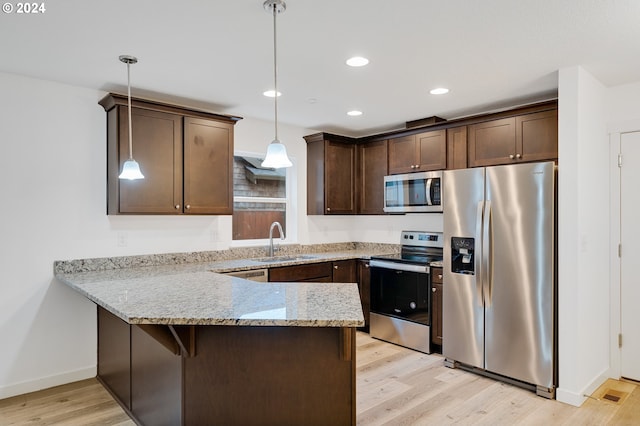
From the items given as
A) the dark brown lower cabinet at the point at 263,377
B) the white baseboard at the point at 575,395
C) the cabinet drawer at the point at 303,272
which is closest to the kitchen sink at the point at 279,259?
the cabinet drawer at the point at 303,272

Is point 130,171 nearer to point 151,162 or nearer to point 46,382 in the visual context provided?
point 151,162

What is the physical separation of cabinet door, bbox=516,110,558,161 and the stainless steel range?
4.23 feet

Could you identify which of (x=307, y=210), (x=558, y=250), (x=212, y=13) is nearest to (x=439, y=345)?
(x=558, y=250)

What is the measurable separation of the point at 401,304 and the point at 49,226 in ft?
10.3

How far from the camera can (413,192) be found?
13.9 feet

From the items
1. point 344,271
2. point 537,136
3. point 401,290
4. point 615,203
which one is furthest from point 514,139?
point 344,271

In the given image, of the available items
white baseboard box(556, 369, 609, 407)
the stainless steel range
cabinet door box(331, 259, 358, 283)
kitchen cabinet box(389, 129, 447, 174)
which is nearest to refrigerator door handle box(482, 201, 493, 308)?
the stainless steel range

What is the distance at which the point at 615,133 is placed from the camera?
3.28 meters

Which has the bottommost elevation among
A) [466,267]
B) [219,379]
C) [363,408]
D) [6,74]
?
[363,408]

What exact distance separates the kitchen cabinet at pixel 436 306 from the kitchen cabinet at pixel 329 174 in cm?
148

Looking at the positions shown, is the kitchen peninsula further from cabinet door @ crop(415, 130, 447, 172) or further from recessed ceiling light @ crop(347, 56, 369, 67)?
cabinet door @ crop(415, 130, 447, 172)

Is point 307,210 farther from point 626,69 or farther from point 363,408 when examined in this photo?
point 626,69

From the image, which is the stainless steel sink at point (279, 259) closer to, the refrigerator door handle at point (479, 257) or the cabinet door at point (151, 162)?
the cabinet door at point (151, 162)

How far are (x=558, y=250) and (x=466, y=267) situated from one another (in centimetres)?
72
